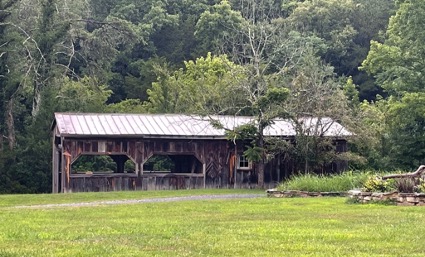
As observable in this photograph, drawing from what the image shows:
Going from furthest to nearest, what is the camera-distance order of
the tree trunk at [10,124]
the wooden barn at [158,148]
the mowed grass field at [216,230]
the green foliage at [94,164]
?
the tree trunk at [10,124]
the green foliage at [94,164]
the wooden barn at [158,148]
the mowed grass field at [216,230]

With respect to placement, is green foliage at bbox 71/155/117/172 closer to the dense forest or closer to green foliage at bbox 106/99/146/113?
the dense forest

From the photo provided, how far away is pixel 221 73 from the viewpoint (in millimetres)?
53219

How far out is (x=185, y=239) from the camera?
13180 mm

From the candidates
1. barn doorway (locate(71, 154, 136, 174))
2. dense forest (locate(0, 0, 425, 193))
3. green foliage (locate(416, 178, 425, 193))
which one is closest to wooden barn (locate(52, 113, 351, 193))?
dense forest (locate(0, 0, 425, 193))

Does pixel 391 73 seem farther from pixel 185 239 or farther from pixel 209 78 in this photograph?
pixel 185 239

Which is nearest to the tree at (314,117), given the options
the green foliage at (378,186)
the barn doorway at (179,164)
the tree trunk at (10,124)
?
the barn doorway at (179,164)

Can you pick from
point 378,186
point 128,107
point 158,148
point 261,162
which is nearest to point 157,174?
point 158,148

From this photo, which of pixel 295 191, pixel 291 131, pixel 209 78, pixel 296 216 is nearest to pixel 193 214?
pixel 296 216

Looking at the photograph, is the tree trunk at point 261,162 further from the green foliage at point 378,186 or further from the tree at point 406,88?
the green foliage at point 378,186

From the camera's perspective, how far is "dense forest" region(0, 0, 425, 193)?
35.0 m

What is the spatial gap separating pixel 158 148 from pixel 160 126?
118 centimetres

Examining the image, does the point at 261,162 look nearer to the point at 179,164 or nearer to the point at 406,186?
the point at 179,164

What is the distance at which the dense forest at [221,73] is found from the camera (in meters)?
35.0

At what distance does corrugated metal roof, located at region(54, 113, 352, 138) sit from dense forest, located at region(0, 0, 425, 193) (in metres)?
0.79
